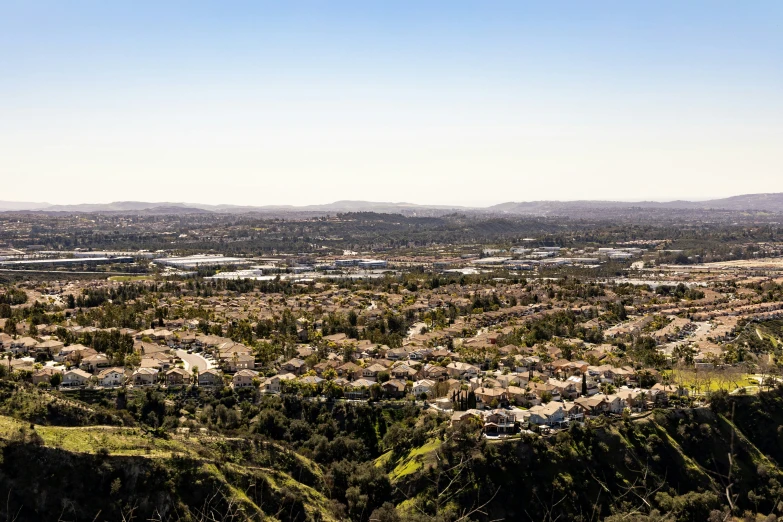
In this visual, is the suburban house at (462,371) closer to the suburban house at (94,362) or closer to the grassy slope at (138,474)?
the grassy slope at (138,474)

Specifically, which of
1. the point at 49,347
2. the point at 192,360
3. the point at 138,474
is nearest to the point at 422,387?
the point at 192,360

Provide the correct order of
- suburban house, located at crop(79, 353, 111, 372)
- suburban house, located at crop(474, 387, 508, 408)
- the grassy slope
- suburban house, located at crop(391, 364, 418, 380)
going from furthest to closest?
1. suburban house, located at crop(391, 364, 418, 380)
2. suburban house, located at crop(79, 353, 111, 372)
3. suburban house, located at crop(474, 387, 508, 408)
4. the grassy slope

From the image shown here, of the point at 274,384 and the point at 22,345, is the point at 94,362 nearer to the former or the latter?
the point at 22,345

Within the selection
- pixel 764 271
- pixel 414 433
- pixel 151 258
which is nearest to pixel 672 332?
pixel 414 433

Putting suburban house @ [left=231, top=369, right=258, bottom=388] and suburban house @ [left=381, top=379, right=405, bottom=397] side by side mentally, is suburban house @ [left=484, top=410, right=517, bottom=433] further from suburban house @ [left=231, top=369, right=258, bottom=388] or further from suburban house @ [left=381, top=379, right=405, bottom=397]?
suburban house @ [left=231, top=369, right=258, bottom=388]

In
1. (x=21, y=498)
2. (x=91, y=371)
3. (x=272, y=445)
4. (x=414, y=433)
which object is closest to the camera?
(x=21, y=498)

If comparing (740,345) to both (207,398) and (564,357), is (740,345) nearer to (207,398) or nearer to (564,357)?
(564,357)

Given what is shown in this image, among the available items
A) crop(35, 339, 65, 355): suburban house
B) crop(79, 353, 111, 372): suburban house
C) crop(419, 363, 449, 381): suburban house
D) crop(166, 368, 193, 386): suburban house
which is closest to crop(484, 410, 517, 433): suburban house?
crop(419, 363, 449, 381): suburban house

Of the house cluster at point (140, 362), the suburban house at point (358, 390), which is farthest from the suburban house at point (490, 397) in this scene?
the house cluster at point (140, 362)
